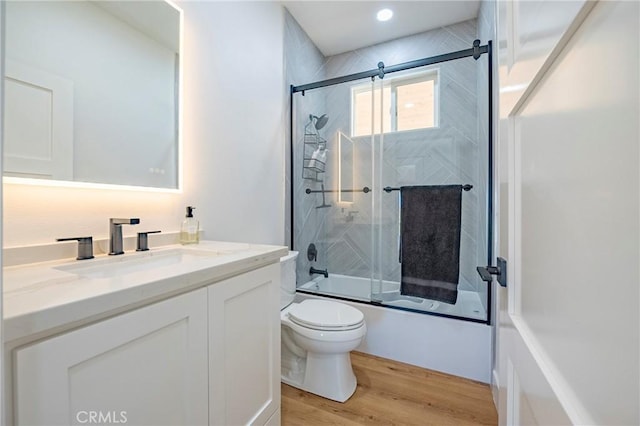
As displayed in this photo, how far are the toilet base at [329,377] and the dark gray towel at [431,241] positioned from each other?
69 centimetres

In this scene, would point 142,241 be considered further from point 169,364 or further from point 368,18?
point 368,18

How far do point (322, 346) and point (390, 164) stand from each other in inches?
61.6

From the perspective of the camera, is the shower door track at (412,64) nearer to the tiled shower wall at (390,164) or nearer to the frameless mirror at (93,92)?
the tiled shower wall at (390,164)

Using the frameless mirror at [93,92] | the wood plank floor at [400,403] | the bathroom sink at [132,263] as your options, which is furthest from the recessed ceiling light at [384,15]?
the wood plank floor at [400,403]

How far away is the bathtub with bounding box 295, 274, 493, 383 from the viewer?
1769 mm

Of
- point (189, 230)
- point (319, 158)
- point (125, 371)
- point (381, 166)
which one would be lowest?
point (125, 371)

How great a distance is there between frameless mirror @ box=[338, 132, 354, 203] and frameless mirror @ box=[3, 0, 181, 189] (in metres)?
1.56

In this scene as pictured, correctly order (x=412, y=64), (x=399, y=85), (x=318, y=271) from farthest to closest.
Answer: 1. (x=318, y=271)
2. (x=399, y=85)
3. (x=412, y=64)

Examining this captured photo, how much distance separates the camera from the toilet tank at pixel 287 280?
183cm

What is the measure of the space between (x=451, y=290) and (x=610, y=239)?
169 cm

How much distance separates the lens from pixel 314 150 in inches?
104

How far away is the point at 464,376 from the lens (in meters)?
1.78

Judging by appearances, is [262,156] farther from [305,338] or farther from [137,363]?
[137,363]

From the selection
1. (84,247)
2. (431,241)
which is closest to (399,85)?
(431,241)
